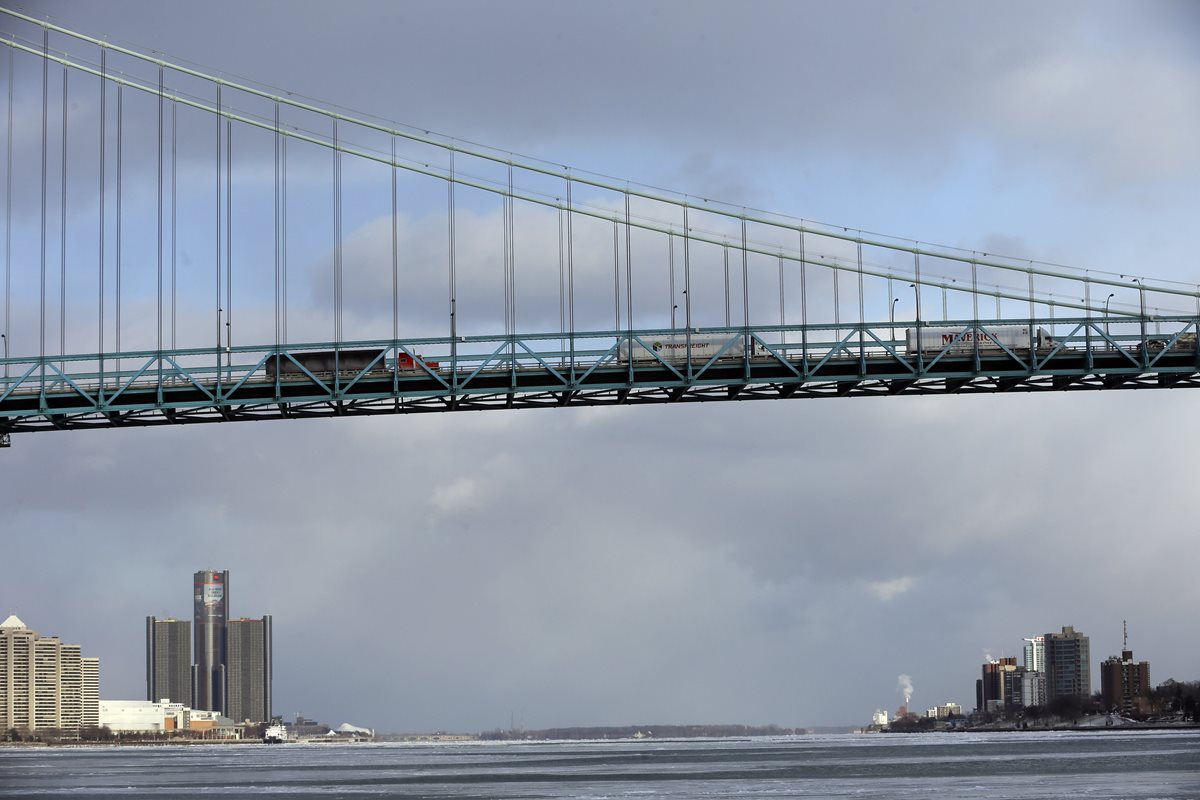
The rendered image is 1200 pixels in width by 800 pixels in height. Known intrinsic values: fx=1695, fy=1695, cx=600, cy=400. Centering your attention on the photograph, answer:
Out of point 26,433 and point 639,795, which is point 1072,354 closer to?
point 639,795

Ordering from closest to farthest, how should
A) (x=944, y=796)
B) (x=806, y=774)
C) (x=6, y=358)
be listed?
1. (x=944, y=796)
2. (x=6, y=358)
3. (x=806, y=774)

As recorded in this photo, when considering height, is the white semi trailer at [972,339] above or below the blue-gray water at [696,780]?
above

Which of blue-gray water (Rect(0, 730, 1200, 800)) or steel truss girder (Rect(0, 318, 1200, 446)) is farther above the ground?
steel truss girder (Rect(0, 318, 1200, 446))

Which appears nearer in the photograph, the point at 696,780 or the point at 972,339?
the point at 972,339

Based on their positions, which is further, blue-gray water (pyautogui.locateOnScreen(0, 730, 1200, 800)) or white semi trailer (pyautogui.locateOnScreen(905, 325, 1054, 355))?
white semi trailer (pyautogui.locateOnScreen(905, 325, 1054, 355))

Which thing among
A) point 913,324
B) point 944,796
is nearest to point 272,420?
point 913,324

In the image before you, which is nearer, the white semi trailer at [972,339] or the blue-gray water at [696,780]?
the blue-gray water at [696,780]

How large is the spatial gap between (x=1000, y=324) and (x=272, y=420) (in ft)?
104

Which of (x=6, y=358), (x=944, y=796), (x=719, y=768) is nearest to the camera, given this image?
(x=944, y=796)

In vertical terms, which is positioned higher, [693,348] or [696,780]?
[693,348]

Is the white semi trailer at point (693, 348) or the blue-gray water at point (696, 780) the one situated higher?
the white semi trailer at point (693, 348)

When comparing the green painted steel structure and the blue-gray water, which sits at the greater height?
the green painted steel structure

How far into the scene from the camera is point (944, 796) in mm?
62281

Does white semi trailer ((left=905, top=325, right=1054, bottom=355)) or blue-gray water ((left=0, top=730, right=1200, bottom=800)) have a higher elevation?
white semi trailer ((left=905, top=325, right=1054, bottom=355))
